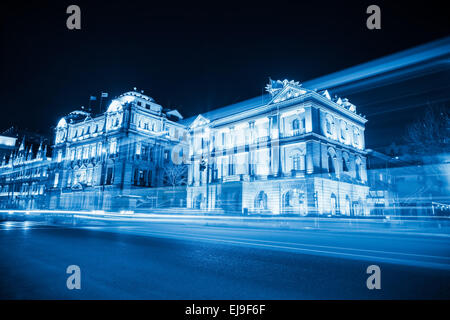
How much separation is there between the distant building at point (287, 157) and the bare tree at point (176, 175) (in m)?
6.63

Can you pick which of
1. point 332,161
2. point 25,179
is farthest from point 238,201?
point 25,179

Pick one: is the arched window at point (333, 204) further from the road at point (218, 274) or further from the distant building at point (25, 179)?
the distant building at point (25, 179)

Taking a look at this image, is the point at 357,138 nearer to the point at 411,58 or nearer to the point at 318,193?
the point at 318,193

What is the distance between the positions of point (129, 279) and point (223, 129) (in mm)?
36821

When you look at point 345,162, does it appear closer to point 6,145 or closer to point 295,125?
point 295,125

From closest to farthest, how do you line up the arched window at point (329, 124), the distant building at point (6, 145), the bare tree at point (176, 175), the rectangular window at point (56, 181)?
the arched window at point (329, 124)
the bare tree at point (176, 175)
the rectangular window at point (56, 181)
the distant building at point (6, 145)

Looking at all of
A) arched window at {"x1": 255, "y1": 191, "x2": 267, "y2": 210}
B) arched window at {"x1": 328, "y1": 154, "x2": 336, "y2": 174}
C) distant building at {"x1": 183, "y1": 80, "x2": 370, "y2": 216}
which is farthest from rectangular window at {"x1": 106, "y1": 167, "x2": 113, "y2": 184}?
arched window at {"x1": 328, "y1": 154, "x2": 336, "y2": 174}

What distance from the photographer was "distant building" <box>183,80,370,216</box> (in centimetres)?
3067

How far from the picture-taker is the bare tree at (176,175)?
Answer: 47.9 metres

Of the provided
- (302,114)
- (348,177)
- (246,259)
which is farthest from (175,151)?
(246,259)

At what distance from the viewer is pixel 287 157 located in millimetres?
33656

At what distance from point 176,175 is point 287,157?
21816mm

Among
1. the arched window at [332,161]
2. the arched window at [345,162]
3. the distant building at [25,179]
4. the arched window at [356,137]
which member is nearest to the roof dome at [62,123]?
the distant building at [25,179]

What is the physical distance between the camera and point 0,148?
7781 centimetres
